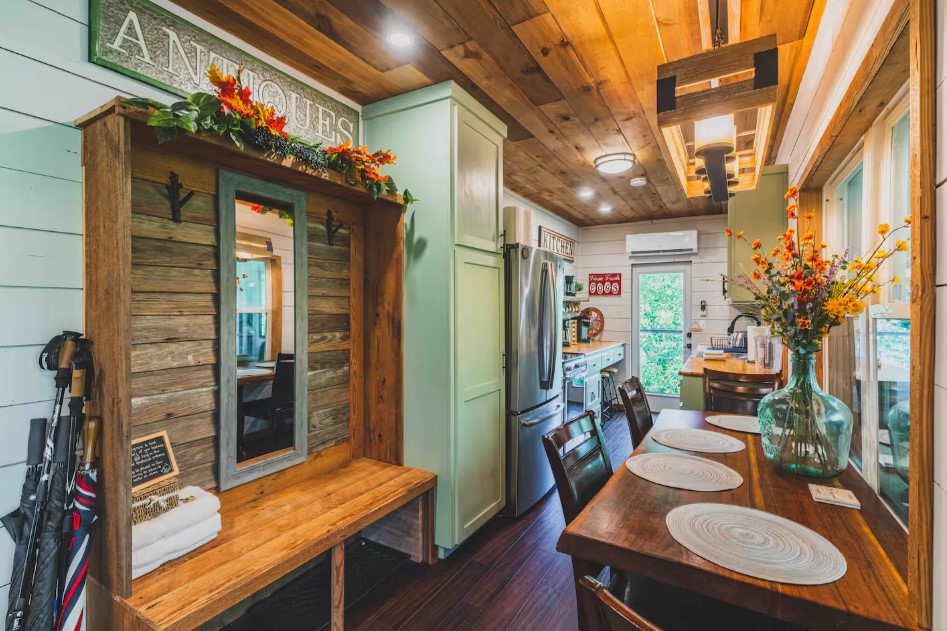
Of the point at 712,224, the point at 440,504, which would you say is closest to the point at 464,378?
the point at 440,504

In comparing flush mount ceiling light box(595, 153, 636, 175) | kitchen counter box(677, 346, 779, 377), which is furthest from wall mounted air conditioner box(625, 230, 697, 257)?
flush mount ceiling light box(595, 153, 636, 175)

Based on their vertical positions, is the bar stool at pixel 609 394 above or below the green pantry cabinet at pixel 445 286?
below

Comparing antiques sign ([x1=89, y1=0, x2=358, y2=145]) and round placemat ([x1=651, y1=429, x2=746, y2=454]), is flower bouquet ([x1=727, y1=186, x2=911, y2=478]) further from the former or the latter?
antiques sign ([x1=89, y1=0, x2=358, y2=145])

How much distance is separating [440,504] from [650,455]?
1.23m

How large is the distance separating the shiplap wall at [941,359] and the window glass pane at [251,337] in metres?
2.14

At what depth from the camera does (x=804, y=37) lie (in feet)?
6.53

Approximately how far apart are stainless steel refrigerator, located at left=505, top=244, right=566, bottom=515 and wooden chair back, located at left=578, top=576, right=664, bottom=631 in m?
2.14

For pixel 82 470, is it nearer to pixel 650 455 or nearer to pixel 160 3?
pixel 160 3

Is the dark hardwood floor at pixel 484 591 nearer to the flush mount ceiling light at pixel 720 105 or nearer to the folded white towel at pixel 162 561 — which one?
the folded white towel at pixel 162 561

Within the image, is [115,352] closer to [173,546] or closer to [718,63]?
[173,546]

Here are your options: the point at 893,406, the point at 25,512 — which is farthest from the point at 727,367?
the point at 25,512

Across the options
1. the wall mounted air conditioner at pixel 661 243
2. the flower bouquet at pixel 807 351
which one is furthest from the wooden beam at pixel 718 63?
the wall mounted air conditioner at pixel 661 243

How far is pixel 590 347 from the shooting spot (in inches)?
203

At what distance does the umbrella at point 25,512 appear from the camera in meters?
1.30
